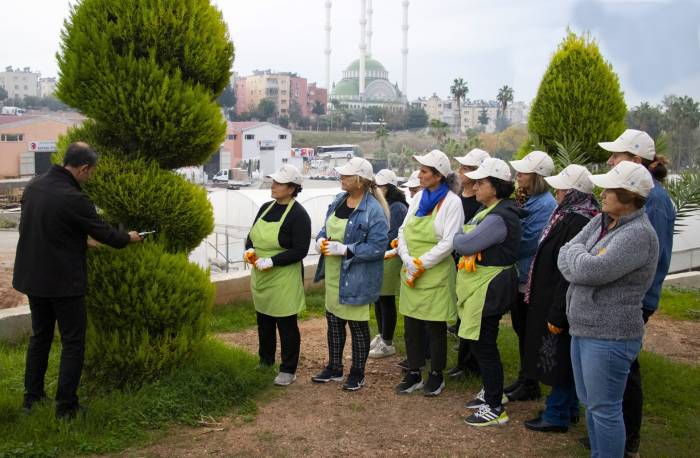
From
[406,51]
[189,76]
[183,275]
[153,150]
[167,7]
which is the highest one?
[406,51]

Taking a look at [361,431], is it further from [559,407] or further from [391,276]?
[391,276]

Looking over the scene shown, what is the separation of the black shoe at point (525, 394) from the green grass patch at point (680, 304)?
4687 millimetres

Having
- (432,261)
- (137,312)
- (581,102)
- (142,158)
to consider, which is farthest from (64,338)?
(581,102)

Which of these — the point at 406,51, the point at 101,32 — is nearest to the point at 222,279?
the point at 101,32

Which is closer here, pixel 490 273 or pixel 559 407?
pixel 559 407

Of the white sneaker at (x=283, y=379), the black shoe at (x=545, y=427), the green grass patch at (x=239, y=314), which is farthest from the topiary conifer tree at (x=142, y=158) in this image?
the black shoe at (x=545, y=427)

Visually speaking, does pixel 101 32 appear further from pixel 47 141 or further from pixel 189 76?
pixel 47 141

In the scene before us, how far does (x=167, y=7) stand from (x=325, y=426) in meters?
3.40

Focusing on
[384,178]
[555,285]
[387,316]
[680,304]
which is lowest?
[680,304]

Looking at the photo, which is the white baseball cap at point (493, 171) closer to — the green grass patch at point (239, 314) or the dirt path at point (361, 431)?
the dirt path at point (361, 431)

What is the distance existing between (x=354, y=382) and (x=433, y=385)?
2.14 ft

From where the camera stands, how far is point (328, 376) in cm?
588

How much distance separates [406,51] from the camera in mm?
156375

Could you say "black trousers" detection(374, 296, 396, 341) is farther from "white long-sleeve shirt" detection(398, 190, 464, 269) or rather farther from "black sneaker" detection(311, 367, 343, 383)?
"white long-sleeve shirt" detection(398, 190, 464, 269)
